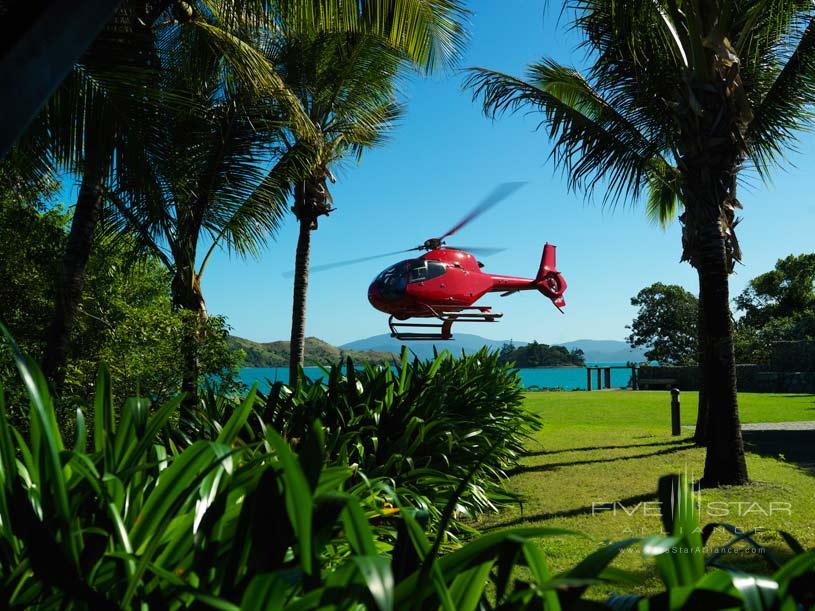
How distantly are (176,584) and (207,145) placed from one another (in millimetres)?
9973

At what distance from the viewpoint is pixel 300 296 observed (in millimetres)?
13672

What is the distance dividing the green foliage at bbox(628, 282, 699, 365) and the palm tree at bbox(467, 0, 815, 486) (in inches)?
1698

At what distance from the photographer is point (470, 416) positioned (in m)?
6.65

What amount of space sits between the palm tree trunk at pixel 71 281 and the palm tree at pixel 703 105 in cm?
595

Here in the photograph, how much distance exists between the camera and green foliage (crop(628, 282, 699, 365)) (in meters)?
52.1

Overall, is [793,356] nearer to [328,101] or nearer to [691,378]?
[691,378]

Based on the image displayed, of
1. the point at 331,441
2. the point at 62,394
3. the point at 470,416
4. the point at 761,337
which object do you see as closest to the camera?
the point at 331,441

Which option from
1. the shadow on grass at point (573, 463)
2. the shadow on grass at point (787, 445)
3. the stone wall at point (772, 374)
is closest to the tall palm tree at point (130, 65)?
the shadow on grass at point (573, 463)

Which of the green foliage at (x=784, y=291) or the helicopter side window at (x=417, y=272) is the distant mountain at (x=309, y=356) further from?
the green foliage at (x=784, y=291)

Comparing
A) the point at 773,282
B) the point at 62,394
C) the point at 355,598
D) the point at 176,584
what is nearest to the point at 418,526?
the point at 355,598

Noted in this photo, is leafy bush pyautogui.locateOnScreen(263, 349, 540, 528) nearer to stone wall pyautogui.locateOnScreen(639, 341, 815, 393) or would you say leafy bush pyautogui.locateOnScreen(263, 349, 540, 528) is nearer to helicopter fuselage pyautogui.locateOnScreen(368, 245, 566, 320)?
helicopter fuselage pyautogui.locateOnScreen(368, 245, 566, 320)

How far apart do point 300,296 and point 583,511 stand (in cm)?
886

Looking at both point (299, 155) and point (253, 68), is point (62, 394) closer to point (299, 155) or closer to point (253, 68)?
point (253, 68)

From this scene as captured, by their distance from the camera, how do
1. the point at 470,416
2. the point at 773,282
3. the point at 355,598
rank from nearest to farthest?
the point at 355,598
the point at 470,416
the point at 773,282
